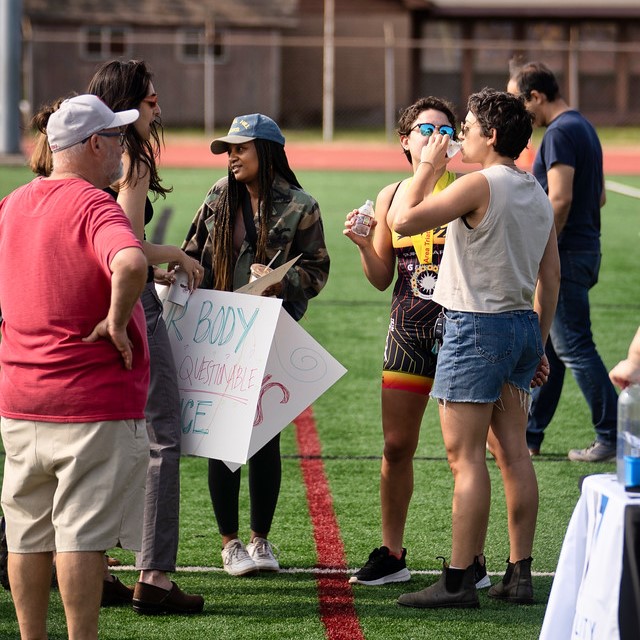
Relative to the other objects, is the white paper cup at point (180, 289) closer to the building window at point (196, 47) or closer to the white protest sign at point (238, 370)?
the white protest sign at point (238, 370)

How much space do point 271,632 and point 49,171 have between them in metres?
1.85

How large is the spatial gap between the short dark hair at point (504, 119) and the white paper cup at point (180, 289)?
1.28m

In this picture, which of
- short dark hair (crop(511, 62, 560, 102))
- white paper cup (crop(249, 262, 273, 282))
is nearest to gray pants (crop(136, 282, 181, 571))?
white paper cup (crop(249, 262, 273, 282))

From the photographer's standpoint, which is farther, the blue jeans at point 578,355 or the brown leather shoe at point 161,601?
the blue jeans at point 578,355

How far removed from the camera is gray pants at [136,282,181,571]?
4.44 m

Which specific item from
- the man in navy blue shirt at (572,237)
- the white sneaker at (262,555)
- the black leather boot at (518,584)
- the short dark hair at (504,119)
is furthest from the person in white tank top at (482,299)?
the man in navy blue shirt at (572,237)

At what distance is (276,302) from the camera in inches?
176

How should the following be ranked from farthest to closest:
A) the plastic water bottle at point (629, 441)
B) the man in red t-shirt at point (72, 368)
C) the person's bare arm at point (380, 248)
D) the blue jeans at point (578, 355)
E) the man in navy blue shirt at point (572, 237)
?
1. the blue jeans at point (578, 355)
2. the man in navy blue shirt at point (572, 237)
3. the person's bare arm at point (380, 248)
4. the man in red t-shirt at point (72, 368)
5. the plastic water bottle at point (629, 441)

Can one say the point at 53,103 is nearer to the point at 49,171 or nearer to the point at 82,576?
the point at 49,171

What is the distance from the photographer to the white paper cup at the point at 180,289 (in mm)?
4613

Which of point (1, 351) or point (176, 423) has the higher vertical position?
point (1, 351)

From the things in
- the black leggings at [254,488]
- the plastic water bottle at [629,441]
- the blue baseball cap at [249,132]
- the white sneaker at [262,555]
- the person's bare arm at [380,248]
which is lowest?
the white sneaker at [262,555]

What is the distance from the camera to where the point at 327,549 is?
5.22 meters

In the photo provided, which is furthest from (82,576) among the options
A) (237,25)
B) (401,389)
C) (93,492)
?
(237,25)
